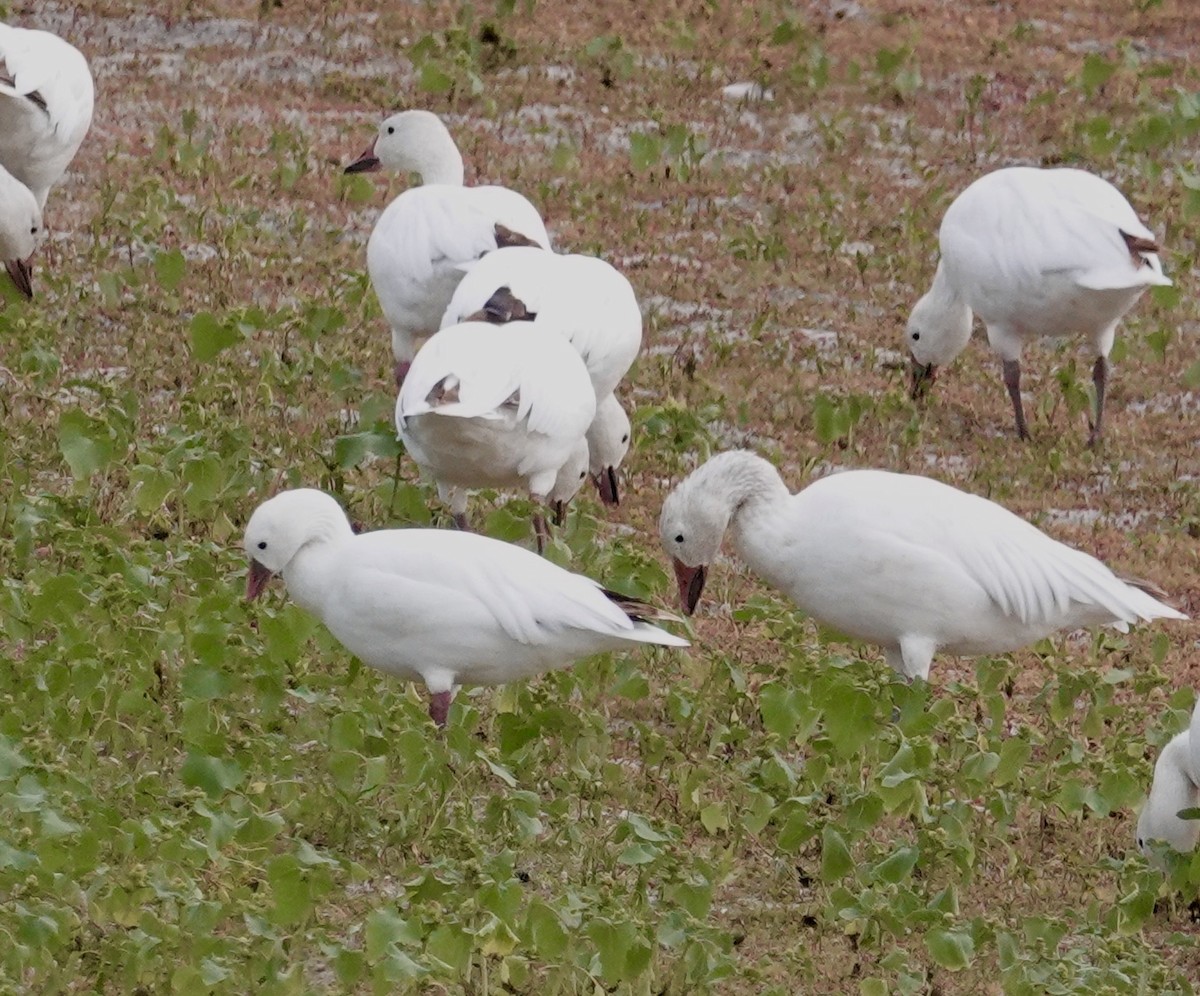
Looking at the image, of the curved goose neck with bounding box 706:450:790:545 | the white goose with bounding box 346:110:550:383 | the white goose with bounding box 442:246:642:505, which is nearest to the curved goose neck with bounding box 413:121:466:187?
the white goose with bounding box 346:110:550:383

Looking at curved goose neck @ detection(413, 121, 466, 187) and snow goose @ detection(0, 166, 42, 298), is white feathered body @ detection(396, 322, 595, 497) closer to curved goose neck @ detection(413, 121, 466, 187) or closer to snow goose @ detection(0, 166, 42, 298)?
curved goose neck @ detection(413, 121, 466, 187)

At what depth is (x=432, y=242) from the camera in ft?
28.0

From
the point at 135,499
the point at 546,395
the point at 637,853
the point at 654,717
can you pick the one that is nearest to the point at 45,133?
the point at 135,499

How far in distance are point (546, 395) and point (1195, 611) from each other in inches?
93.8

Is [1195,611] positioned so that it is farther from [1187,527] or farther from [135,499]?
[135,499]

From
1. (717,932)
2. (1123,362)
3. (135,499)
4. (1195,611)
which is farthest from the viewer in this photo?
(1123,362)

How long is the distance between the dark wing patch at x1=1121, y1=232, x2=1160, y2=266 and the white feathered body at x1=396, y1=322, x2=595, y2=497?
260cm

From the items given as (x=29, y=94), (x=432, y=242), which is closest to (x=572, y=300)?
(x=432, y=242)

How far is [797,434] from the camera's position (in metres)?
9.53

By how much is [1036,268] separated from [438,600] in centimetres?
385

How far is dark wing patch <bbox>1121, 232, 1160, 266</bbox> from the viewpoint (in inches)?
359

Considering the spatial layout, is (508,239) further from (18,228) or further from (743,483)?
(18,228)

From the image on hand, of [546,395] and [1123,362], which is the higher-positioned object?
[546,395]

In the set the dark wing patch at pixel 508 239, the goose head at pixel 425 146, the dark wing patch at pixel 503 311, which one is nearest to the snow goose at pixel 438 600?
the dark wing patch at pixel 503 311
